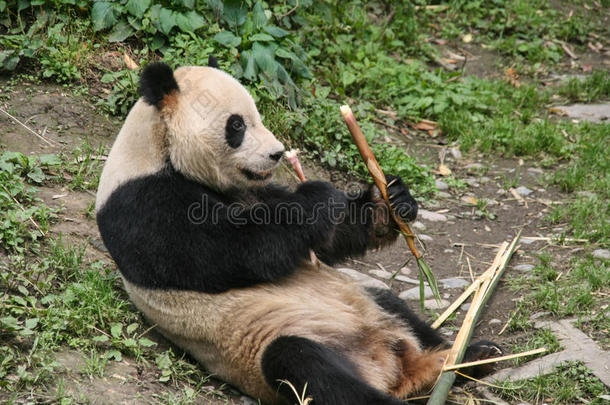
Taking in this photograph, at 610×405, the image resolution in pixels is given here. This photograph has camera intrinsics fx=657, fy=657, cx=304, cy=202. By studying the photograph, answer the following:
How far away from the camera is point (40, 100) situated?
571 cm

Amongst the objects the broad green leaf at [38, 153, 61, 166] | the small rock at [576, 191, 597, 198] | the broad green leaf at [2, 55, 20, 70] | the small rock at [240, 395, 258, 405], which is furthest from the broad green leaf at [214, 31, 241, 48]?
the small rock at [576, 191, 597, 198]

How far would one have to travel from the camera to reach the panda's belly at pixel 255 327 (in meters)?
3.68

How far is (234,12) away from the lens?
6.28 meters

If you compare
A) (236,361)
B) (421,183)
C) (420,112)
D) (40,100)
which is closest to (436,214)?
(421,183)

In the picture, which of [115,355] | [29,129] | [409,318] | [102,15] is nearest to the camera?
[115,355]

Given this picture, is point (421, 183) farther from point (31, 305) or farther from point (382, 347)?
point (31, 305)

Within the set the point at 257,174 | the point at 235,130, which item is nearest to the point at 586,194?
the point at 257,174

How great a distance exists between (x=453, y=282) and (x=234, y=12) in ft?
10.7

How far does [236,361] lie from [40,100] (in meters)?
3.30

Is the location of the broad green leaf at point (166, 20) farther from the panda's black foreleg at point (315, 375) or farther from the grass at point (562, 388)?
the grass at point (562, 388)

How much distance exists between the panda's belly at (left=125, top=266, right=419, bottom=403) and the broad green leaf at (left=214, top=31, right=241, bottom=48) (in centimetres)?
290

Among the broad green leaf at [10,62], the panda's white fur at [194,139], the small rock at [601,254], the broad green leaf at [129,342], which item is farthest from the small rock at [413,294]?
the broad green leaf at [10,62]

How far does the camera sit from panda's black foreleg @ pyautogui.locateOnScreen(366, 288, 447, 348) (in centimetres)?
428

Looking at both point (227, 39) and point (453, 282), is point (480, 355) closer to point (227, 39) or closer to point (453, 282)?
point (453, 282)
